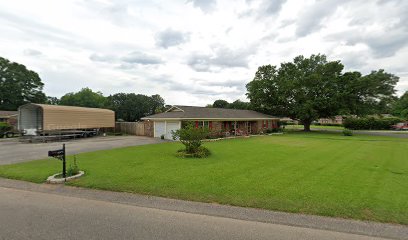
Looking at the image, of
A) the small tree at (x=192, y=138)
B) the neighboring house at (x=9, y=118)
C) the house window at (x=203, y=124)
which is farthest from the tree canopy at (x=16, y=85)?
the small tree at (x=192, y=138)

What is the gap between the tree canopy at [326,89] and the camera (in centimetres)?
3173

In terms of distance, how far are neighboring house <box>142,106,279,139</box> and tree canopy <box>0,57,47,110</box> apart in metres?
36.8

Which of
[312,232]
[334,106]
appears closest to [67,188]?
[312,232]

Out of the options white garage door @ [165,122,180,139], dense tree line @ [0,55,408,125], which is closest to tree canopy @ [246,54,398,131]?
dense tree line @ [0,55,408,125]

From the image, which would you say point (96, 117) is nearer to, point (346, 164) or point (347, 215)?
point (346, 164)

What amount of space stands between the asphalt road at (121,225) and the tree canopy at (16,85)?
53.0m

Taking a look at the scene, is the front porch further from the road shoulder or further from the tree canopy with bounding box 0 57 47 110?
the tree canopy with bounding box 0 57 47 110

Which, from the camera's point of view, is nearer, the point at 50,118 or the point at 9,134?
the point at 50,118

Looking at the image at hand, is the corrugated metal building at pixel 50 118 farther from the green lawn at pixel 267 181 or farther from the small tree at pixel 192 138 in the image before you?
the small tree at pixel 192 138

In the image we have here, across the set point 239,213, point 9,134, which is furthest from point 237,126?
point 9,134

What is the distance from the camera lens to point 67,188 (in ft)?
23.0

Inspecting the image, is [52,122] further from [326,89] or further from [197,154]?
[326,89]

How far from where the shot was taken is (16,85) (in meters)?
46.2

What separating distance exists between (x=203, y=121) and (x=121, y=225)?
808 inches
